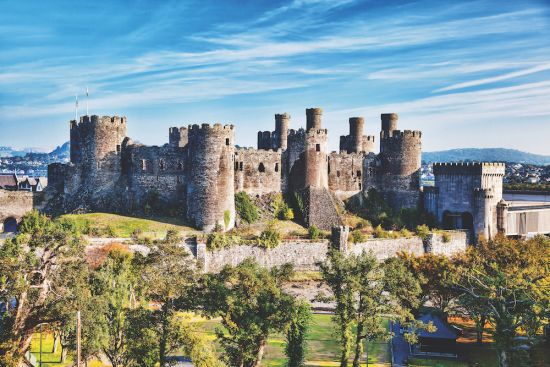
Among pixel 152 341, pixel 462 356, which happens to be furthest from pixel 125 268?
pixel 462 356

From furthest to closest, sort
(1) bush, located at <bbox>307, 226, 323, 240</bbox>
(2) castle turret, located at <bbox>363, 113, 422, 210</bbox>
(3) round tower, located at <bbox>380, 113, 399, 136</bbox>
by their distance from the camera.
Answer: (3) round tower, located at <bbox>380, 113, 399, 136</bbox>
(2) castle turret, located at <bbox>363, 113, 422, 210</bbox>
(1) bush, located at <bbox>307, 226, 323, 240</bbox>

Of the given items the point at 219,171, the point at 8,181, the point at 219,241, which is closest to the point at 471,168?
the point at 219,171

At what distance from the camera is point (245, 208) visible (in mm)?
51031

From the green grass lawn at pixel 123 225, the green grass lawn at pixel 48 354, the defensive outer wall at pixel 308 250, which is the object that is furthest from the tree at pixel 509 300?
the green grass lawn at pixel 123 225

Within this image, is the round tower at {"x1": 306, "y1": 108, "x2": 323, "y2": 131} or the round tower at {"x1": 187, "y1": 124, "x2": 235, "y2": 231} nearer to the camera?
the round tower at {"x1": 187, "y1": 124, "x2": 235, "y2": 231}

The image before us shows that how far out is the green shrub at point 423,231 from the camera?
5175 centimetres

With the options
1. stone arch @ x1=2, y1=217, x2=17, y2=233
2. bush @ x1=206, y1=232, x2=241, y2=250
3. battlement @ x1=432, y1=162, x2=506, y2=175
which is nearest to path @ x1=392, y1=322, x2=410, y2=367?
bush @ x1=206, y1=232, x2=241, y2=250

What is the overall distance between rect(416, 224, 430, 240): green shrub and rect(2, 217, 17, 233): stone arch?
35298mm

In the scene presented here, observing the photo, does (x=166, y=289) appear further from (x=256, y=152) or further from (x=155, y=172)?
(x=256, y=152)

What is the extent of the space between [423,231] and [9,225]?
3627 cm

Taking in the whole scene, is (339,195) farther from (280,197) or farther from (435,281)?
(435,281)

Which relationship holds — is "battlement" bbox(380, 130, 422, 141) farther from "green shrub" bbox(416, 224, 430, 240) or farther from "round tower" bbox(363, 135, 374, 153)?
"green shrub" bbox(416, 224, 430, 240)

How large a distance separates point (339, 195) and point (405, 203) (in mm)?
6454

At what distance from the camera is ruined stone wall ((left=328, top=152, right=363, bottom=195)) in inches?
2247
